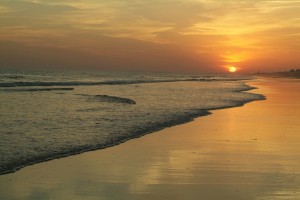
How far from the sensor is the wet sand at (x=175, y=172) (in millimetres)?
7023

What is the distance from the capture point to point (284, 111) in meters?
21.3

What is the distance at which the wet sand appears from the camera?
702 cm

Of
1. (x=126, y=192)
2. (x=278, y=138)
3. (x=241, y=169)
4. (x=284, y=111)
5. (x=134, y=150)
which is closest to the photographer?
(x=126, y=192)

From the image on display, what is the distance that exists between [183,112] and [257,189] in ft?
42.0

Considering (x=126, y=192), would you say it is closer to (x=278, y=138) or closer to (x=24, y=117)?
(x=278, y=138)

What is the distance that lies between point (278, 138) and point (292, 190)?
19.2ft

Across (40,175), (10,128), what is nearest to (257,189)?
(40,175)

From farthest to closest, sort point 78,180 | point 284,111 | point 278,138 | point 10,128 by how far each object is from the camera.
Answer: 1. point 284,111
2. point 10,128
3. point 278,138
4. point 78,180

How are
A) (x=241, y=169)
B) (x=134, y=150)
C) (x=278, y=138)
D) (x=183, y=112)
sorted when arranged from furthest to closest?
(x=183, y=112)
(x=278, y=138)
(x=134, y=150)
(x=241, y=169)

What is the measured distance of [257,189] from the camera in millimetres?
7266

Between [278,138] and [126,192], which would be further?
[278,138]

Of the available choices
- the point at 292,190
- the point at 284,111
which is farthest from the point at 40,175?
the point at 284,111

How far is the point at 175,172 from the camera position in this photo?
8398 millimetres

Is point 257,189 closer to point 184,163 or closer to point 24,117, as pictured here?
point 184,163
